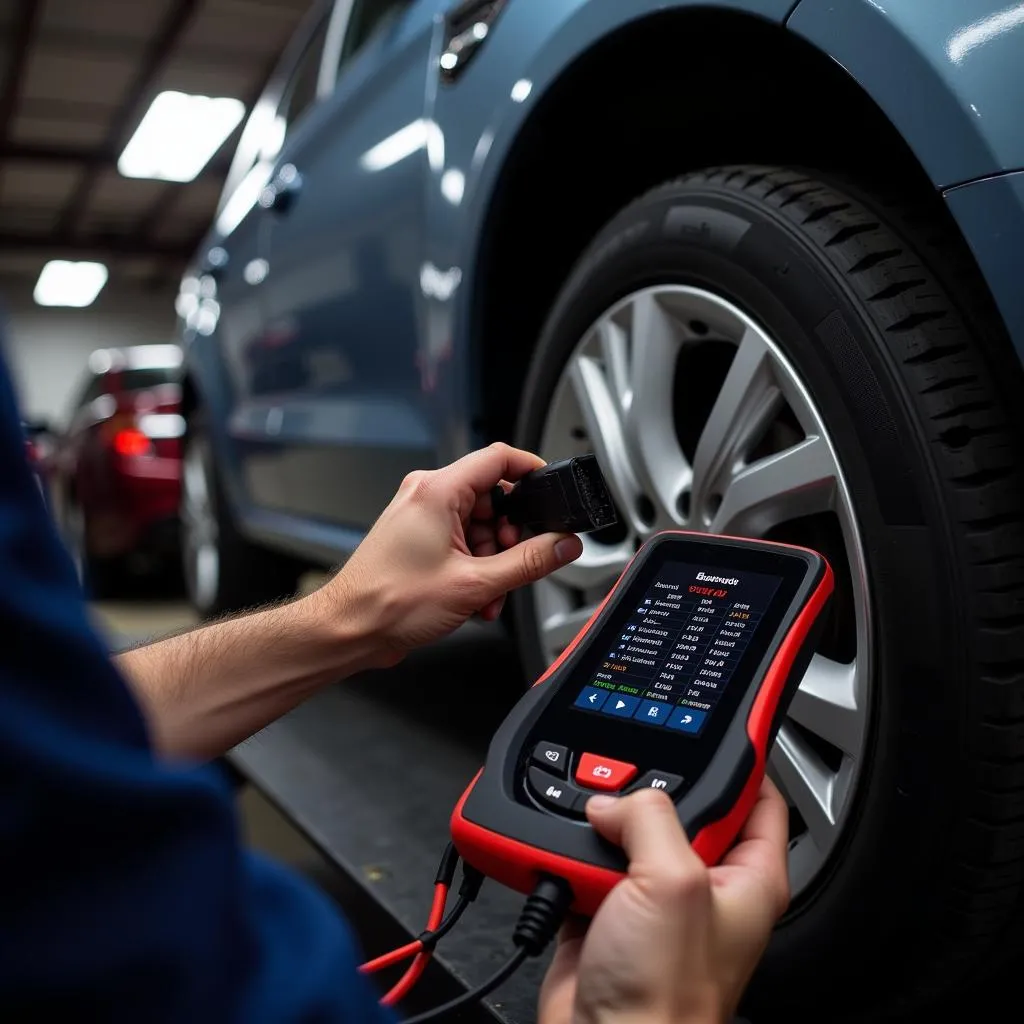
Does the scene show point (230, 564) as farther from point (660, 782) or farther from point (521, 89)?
point (660, 782)

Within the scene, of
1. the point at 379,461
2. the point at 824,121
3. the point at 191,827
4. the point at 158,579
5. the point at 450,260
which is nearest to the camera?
the point at 191,827

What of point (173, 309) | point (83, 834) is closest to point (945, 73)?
point (83, 834)

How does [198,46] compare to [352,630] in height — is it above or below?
above

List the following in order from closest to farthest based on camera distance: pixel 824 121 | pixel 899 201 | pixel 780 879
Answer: pixel 780 879, pixel 899 201, pixel 824 121

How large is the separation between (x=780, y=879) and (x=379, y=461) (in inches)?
40.5

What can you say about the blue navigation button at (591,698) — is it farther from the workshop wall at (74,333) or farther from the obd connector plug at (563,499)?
the workshop wall at (74,333)

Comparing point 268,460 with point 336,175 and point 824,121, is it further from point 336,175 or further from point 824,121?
point 824,121

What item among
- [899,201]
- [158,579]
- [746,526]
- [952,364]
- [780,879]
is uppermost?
[899,201]

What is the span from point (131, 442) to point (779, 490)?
10.6 feet

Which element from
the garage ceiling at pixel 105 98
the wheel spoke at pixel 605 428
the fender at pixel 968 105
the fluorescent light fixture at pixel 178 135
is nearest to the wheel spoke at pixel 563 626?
the wheel spoke at pixel 605 428

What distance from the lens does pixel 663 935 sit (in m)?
0.41

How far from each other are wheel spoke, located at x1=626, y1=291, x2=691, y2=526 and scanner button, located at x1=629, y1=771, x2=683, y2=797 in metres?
0.39

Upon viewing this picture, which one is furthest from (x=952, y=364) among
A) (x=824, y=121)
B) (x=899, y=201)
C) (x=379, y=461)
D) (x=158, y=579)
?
(x=158, y=579)

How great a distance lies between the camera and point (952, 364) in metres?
0.71
